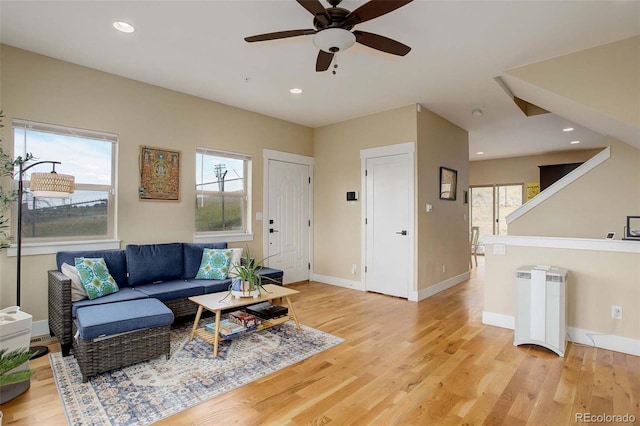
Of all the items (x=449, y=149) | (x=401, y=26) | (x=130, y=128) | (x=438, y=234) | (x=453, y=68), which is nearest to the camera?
(x=401, y=26)

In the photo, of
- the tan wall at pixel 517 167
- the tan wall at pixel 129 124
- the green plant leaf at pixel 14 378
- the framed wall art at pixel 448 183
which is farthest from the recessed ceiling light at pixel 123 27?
the tan wall at pixel 517 167

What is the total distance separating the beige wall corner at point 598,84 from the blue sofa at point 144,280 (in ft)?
12.1

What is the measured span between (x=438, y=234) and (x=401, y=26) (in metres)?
3.30

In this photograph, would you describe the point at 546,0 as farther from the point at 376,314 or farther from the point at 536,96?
the point at 376,314

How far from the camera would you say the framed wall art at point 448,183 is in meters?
5.30

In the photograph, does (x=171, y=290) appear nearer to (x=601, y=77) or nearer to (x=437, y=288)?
(x=437, y=288)

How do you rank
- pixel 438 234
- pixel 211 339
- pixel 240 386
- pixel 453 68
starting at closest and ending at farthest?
pixel 240 386 < pixel 211 339 < pixel 453 68 < pixel 438 234

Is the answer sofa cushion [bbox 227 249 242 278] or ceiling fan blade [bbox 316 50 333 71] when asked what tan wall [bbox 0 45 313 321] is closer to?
sofa cushion [bbox 227 249 242 278]

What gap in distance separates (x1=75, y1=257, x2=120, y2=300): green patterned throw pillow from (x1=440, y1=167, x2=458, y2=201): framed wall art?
15.1 ft

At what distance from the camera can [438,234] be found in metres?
5.20

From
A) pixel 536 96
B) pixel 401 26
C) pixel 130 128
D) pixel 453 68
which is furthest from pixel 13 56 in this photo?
pixel 536 96

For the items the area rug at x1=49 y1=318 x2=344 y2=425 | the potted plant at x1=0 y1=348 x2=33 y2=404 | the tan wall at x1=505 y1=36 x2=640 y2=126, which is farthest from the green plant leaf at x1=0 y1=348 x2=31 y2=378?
the tan wall at x1=505 y1=36 x2=640 y2=126

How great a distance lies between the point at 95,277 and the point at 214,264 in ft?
3.96

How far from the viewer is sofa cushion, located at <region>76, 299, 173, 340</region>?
93.8 inches
